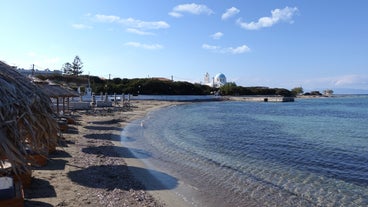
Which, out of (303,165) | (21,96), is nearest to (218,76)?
(303,165)

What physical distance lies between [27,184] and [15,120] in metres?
4.54

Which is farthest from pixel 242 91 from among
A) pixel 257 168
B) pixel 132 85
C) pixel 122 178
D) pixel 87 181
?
pixel 87 181

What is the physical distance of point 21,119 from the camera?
4984 mm

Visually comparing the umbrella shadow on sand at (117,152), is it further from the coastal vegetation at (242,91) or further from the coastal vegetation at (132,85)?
the coastal vegetation at (242,91)

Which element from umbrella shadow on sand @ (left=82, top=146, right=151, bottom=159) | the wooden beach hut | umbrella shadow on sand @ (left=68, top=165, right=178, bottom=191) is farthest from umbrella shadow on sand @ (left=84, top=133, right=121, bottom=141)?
the wooden beach hut

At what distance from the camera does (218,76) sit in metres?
152

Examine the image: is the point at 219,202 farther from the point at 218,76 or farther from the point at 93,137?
the point at 218,76

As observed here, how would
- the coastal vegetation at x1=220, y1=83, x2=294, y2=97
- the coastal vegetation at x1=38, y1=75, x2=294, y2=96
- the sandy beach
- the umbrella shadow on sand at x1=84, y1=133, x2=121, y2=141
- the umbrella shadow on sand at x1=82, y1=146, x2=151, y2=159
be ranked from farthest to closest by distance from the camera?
the coastal vegetation at x1=220, y1=83, x2=294, y2=97, the coastal vegetation at x1=38, y1=75, x2=294, y2=96, the umbrella shadow on sand at x1=84, y1=133, x2=121, y2=141, the umbrella shadow on sand at x1=82, y1=146, x2=151, y2=159, the sandy beach

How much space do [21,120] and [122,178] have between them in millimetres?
6308

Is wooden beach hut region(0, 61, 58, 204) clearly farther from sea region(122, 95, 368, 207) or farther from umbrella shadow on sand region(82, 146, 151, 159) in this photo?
umbrella shadow on sand region(82, 146, 151, 159)

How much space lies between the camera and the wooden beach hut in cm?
456

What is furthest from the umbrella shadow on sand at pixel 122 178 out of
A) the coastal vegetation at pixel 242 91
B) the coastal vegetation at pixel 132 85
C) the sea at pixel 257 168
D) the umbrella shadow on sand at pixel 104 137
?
the coastal vegetation at pixel 242 91

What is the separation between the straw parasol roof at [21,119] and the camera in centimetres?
456

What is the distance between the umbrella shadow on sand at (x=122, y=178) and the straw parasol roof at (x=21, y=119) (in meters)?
4.08
